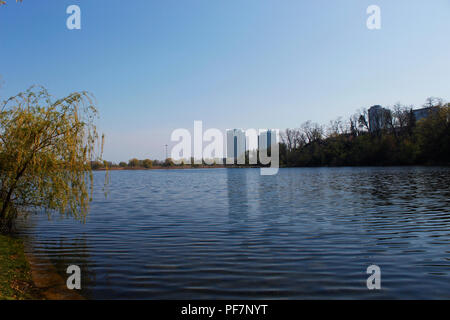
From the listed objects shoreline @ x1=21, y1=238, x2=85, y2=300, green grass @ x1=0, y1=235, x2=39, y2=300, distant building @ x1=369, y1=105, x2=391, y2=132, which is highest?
distant building @ x1=369, y1=105, x2=391, y2=132

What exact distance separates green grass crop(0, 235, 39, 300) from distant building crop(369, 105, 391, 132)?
108m

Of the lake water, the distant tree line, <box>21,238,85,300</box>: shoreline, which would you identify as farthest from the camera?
the distant tree line

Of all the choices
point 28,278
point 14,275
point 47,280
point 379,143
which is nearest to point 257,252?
point 47,280

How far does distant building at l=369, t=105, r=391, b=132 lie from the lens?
10006 cm

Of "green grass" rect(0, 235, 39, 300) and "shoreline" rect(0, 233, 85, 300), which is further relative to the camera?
"shoreline" rect(0, 233, 85, 300)

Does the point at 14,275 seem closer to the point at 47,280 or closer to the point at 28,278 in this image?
the point at 28,278

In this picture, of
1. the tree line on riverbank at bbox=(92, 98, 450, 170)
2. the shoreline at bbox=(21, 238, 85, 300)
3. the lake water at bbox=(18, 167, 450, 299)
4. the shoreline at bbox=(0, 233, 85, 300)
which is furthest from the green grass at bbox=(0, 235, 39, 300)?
the tree line on riverbank at bbox=(92, 98, 450, 170)

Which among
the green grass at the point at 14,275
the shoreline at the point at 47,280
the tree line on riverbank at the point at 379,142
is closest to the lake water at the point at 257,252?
the shoreline at the point at 47,280

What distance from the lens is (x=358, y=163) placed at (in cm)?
9944

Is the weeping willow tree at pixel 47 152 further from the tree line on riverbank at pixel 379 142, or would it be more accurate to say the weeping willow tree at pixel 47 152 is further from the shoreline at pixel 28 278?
the tree line on riverbank at pixel 379 142

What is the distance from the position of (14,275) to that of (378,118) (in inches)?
4442

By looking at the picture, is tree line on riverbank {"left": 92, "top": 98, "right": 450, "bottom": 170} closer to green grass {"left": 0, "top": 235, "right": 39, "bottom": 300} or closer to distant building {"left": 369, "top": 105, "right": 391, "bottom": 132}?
distant building {"left": 369, "top": 105, "right": 391, "bottom": 132}

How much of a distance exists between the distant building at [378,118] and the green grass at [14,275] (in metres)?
108

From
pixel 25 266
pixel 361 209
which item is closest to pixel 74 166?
pixel 25 266
